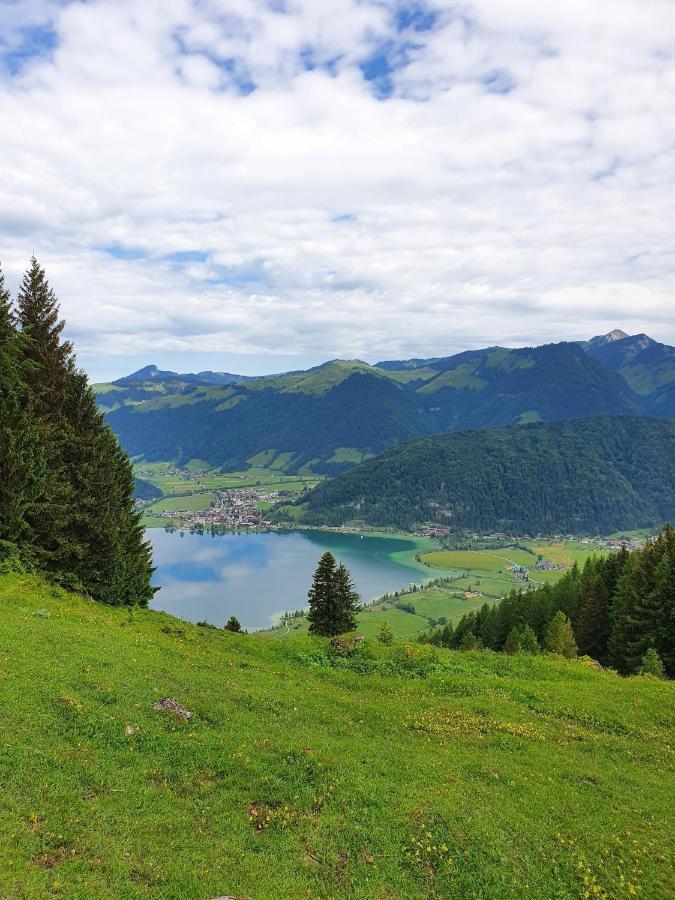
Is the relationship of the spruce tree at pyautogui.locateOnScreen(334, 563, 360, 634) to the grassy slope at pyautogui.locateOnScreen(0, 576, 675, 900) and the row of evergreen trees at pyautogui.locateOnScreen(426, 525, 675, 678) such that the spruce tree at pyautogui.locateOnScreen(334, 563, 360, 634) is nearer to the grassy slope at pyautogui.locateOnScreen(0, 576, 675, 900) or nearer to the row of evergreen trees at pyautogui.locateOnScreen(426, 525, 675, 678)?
the row of evergreen trees at pyautogui.locateOnScreen(426, 525, 675, 678)

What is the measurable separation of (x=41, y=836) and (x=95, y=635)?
1339 cm

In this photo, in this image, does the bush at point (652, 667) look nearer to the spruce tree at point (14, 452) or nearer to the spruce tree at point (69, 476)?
the spruce tree at point (69, 476)

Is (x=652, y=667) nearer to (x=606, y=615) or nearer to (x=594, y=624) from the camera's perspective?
(x=606, y=615)

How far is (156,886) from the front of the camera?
1058cm

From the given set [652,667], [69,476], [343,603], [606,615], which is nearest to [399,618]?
[606,615]

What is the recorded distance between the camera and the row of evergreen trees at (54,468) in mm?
28797

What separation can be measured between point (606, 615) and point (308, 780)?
49996 mm

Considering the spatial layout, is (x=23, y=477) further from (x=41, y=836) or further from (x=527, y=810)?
(x=527, y=810)

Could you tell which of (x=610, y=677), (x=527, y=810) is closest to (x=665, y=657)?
(x=610, y=677)

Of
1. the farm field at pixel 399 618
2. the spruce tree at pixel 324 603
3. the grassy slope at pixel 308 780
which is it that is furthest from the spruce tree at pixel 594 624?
the farm field at pixel 399 618

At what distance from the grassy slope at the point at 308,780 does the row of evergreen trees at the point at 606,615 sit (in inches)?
801

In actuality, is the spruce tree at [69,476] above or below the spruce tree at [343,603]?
above

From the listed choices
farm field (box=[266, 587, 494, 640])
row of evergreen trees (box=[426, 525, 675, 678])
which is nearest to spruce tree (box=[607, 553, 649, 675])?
row of evergreen trees (box=[426, 525, 675, 678])

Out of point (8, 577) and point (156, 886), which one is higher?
point (8, 577)
